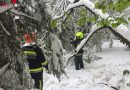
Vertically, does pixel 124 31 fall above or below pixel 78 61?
above

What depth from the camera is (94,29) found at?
6953mm

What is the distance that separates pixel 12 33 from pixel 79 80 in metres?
9.50

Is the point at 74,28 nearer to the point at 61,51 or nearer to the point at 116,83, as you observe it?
the point at 116,83

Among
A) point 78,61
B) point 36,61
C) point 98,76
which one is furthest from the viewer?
point 78,61

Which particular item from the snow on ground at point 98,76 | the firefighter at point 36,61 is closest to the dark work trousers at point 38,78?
the firefighter at point 36,61

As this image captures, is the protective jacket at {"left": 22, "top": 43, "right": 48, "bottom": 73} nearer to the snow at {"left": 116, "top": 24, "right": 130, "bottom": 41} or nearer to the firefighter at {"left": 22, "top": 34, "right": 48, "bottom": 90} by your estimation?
the firefighter at {"left": 22, "top": 34, "right": 48, "bottom": 90}

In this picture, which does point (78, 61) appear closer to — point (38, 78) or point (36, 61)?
point (38, 78)

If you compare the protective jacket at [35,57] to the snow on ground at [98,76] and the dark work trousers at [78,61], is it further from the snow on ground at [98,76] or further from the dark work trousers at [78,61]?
the dark work trousers at [78,61]

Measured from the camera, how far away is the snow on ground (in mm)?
11711

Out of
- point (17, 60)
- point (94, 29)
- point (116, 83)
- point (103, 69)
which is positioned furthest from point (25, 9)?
point (103, 69)

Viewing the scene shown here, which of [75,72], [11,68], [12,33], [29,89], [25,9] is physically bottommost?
[75,72]

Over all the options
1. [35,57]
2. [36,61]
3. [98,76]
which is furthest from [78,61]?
[35,57]

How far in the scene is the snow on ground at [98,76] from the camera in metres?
11.7

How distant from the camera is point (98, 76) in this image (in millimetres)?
13953
